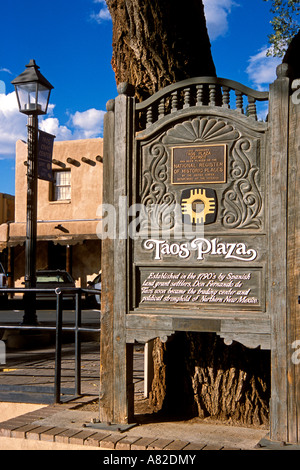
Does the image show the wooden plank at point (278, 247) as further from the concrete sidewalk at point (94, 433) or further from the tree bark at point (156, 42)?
the tree bark at point (156, 42)

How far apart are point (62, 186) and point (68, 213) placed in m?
1.43

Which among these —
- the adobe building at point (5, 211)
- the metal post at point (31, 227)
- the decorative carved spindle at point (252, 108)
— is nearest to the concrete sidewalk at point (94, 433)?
the decorative carved spindle at point (252, 108)

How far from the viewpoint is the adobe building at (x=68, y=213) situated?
28453 millimetres

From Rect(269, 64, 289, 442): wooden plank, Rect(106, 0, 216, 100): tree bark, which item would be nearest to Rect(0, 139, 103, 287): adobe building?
Rect(106, 0, 216, 100): tree bark

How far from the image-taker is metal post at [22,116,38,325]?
35.9ft

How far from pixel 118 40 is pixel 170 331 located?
9.53 ft

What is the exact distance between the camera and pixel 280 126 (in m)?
4.48

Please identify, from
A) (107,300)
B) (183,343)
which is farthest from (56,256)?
(107,300)

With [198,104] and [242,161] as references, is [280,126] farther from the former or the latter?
[198,104]

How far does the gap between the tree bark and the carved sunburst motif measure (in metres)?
1.01

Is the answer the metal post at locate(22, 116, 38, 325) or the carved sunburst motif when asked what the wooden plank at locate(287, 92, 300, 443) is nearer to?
the carved sunburst motif

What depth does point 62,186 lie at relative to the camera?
2956 cm

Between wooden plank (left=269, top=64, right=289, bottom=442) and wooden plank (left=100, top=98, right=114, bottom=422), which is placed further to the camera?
wooden plank (left=100, top=98, right=114, bottom=422)
